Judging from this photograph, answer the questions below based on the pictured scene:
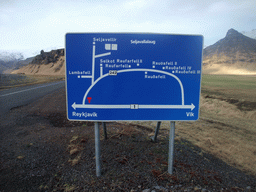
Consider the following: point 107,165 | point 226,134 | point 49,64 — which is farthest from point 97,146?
point 49,64

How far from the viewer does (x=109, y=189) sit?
2.34 m

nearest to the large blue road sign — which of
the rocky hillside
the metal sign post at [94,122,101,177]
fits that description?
the metal sign post at [94,122,101,177]

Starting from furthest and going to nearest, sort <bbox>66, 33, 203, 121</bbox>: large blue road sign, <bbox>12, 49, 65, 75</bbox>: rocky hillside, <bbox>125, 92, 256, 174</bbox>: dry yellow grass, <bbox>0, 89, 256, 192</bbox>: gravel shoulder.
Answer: <bbox>12, 49, 65, 75</bbox>: rocky hillside → <bbox>125, 92, 256, 174</bbox>: dry yellow grass → <bbox>0, 89, 256, 192</bbox>: gravel shoulder → <bbox>66, 33, 203, 121</bbox>: large blue road sign

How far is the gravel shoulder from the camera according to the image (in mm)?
2473

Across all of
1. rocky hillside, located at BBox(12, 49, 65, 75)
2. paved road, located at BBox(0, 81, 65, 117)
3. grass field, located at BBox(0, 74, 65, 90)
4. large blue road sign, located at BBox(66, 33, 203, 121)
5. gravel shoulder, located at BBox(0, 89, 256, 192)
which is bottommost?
gravel shoulder, located at BBox(0, 89, 256, 192)

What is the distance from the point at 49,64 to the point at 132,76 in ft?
287

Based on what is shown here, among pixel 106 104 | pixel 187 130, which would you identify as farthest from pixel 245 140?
pixel 106 104

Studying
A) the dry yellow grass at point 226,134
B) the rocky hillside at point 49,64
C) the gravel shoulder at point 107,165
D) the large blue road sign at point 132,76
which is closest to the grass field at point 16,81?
the gravel shoulder at point 107,165

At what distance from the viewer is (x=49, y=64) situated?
259 ft

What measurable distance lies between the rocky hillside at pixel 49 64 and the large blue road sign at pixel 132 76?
7248cm

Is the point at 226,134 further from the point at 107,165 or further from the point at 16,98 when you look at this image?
the point at 16,98

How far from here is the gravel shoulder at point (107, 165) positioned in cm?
247

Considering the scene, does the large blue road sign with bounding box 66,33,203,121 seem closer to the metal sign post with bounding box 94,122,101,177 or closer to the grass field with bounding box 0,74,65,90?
the metal sign post with bounding box 94,122,101,177

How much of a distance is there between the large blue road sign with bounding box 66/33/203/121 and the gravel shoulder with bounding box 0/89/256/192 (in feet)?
3.32
